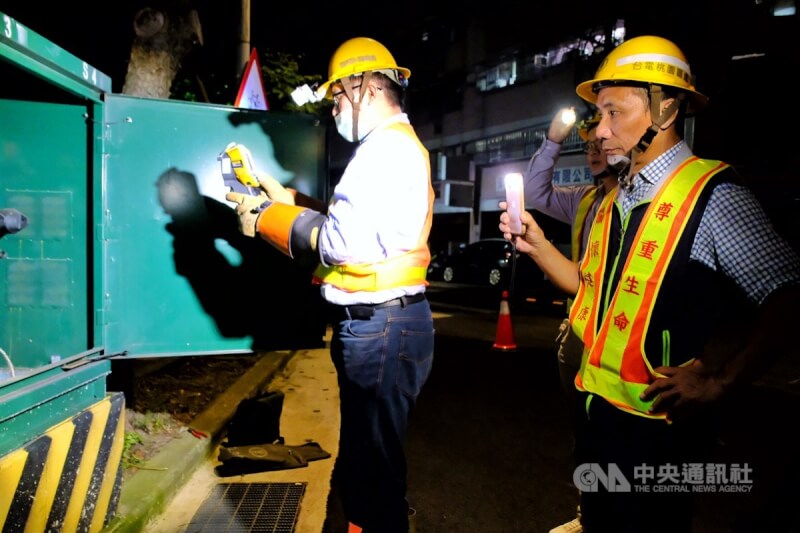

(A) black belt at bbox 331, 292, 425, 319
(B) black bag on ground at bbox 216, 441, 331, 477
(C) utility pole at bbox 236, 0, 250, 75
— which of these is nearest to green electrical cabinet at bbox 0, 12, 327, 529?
(A) black belt at bbox 331, 292, 425, 319

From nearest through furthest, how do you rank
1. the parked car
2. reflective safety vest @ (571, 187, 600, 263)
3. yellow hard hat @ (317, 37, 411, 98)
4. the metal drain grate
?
yellow hard hat @ (317, 37, 411, 98), the metal drain grate, reflective safety vest @ (571, 187, 600, 263), the parked car

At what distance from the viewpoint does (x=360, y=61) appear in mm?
2375

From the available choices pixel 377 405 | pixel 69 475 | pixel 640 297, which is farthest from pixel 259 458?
pixel 640 297

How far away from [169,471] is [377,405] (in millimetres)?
1846

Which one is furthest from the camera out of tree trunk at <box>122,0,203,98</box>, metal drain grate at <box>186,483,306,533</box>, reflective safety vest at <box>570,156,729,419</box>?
tree trunk at <box>122,0,203,98</box>

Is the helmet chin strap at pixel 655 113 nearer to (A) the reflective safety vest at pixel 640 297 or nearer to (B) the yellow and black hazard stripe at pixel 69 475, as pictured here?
(A) the reflective safety vest at pixel 640 297

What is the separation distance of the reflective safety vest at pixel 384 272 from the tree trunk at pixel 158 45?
304 centimetres

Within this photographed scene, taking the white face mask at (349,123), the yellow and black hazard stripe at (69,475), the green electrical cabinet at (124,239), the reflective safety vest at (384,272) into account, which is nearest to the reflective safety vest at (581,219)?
the reflective safety vest at (384,272)

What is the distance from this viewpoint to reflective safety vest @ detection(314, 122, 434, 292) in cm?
221

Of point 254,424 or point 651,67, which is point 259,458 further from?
point 651,67

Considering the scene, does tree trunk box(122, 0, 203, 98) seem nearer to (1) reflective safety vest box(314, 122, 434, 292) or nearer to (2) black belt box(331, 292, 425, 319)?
(1) reflective safety vest box(314, 122, 434, 292)

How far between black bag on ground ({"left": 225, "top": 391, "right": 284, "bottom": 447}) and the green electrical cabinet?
1216 millimetres

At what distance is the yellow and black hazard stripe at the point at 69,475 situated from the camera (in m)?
2.02

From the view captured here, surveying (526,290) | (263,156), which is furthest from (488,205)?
(263,156)
